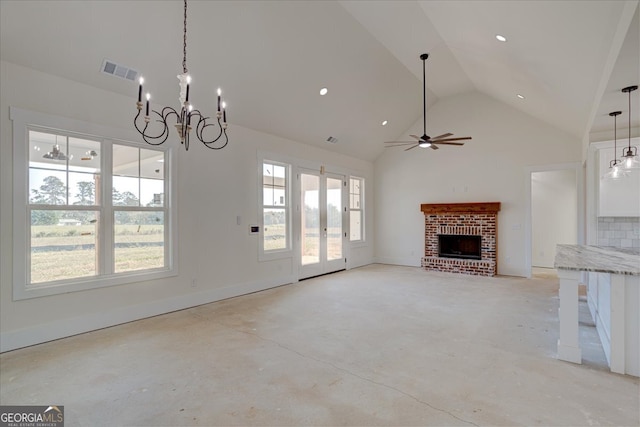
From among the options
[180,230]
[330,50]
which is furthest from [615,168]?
[180,230]

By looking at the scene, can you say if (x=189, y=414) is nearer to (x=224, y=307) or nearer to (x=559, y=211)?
(x=224, y=307)

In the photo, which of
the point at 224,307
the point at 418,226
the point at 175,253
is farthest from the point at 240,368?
the point at 418,226

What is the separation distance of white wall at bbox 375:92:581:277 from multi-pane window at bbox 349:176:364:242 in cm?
61

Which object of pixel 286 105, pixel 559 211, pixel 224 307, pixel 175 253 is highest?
pixel 286 105

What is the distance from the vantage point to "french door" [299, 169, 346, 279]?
6.78 m

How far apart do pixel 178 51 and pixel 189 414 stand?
150 inches

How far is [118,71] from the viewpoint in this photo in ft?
12.2

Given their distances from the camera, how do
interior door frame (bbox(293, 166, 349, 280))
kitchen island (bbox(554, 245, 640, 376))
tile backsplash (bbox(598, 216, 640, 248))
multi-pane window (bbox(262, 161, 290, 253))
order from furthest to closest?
interior door frame (bbox(293, 166, 349, 280)) < multi-pane window (bbox(262, 161, 290, 253)) < tile backsplash (bbox(598, 216, 640, 248)) < kitchen island (bbox(554, 245, 640, 376))

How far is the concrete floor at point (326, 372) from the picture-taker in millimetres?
2152

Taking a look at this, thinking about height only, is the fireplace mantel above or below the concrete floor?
above

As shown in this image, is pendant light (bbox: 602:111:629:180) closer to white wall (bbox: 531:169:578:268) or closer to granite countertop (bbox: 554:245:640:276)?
granite countertop (bbox: 554:245:640:276)

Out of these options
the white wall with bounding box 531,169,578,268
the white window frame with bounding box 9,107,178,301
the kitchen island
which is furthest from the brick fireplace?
the white window frame with bounding box 9,107,178,301

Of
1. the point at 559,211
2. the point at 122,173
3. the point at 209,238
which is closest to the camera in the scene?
the point at 122,173

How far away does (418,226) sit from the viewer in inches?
324
